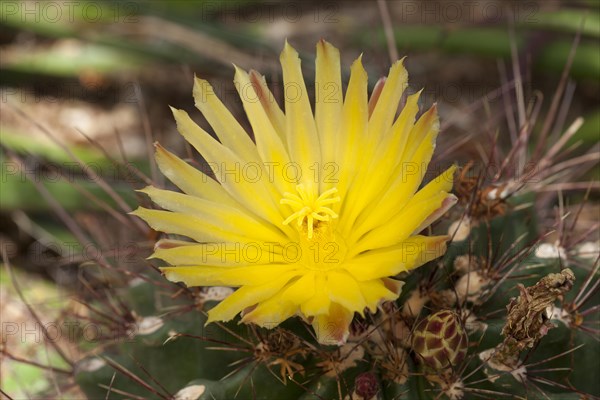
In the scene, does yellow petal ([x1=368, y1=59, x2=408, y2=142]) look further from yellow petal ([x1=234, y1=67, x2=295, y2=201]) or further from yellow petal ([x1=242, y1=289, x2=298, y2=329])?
yellow petal ([x1=242, y1=289, x2=298, y2=329])

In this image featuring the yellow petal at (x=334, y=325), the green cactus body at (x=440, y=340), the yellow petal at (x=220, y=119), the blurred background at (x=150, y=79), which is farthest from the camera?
the blurred background at (x=150, y=79)

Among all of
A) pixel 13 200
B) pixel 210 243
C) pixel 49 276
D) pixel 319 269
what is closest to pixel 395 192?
pixel 319 269

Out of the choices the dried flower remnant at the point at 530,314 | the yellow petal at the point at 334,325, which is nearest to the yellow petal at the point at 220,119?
the yellow petal at the point at 334,325

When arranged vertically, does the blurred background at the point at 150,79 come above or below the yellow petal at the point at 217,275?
above

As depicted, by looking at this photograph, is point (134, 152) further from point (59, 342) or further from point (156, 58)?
point (59, 342)

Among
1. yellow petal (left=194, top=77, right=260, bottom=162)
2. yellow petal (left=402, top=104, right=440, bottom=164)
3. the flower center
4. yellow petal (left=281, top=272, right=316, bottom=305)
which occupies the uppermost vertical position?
yellow petal (left=194, top=77, right=260, bottom=162)

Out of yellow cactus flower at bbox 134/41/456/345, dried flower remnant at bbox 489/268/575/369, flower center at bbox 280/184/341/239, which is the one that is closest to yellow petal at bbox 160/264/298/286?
yellow cactus flower at bbox 134/41/456/345

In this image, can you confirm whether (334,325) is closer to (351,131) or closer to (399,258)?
(399,258)

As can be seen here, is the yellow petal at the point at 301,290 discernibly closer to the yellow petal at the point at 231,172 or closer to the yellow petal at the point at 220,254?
the yellow petal at the point at 220,254
